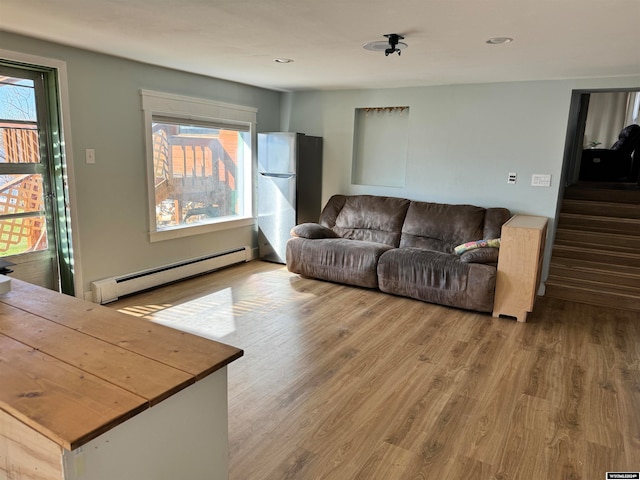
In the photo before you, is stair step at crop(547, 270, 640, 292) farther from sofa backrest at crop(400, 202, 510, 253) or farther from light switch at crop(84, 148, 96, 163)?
light switch at crop(84, 148, 96, 163)

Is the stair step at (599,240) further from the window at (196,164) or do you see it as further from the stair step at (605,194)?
the window at (196,164)

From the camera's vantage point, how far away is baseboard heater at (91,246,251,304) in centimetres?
388

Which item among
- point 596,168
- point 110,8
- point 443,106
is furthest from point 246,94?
point 596,168

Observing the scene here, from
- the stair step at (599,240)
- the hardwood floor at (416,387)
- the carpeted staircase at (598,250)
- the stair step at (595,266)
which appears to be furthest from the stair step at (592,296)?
the stair step at (599,240)

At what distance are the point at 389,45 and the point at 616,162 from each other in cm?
612

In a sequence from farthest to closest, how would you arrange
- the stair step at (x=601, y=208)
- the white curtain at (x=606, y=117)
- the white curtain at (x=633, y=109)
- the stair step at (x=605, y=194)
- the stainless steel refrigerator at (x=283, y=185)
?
the white curtain at (x=606, y=117)
the white curtain at (x=633, y=109)
the stair step at (x=605, y=194)
the stainless steel refrigerator at (x=283, y=185)
the stair step at (x=601, y=208)

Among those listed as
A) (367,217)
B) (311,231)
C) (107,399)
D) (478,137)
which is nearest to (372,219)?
(367,217)

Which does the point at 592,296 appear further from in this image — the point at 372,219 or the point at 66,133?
the point at 66,133

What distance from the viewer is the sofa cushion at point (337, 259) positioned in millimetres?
4480

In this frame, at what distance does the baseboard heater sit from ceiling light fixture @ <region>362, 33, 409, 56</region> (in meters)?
2.87

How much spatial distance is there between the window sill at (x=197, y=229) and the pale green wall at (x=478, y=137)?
4.61ft

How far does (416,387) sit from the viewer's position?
8.75 feet

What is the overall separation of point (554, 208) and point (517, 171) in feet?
1.72

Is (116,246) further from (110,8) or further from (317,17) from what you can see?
(317,17)
